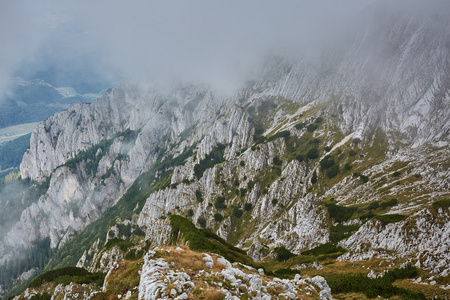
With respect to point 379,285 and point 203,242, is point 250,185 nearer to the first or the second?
point 203,242

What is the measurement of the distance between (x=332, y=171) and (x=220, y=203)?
73.9 metres

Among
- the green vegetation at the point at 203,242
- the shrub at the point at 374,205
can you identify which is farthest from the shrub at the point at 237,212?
the shrub at the point at 374,205

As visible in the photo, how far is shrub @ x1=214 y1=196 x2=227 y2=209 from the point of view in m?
151

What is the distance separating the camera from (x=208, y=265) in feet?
98.7

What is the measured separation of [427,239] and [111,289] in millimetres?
54436

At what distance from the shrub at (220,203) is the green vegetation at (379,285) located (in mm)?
114505

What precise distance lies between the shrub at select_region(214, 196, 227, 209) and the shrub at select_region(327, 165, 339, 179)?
6929cm

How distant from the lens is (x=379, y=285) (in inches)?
1293

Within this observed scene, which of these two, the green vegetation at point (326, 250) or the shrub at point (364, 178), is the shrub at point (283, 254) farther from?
the shrub at point (364, 178)

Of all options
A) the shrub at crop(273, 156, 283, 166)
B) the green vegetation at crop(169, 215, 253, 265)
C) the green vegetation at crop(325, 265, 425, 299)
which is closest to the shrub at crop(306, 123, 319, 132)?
the shrub at crop(273, 156, 283, 166)

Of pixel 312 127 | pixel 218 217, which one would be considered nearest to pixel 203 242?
pixel 218 217

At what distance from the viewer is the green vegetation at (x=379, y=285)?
100 ft

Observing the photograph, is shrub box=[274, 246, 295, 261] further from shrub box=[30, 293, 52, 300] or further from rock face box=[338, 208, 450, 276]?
shrub box=[30, 293, 52, 300]

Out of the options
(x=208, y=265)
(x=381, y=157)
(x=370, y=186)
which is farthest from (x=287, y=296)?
(x=381, y=157)
